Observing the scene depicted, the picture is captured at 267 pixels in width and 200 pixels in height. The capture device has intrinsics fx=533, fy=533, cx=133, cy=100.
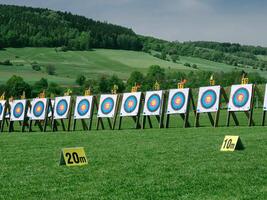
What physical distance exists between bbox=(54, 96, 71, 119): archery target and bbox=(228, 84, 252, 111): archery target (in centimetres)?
767

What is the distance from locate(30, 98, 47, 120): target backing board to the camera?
23.3m

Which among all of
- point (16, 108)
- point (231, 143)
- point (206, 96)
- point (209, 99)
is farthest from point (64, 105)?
point (231, 143)

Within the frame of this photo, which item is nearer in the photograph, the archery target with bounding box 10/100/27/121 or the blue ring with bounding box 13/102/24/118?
the archery target with bounding box 10/100/27/121

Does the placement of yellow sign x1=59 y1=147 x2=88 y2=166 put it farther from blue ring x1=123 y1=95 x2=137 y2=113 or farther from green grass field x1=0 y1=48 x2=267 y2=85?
green grass field x1=0 y1=48 x2=267 y2=85

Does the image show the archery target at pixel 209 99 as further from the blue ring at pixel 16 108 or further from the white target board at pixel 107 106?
the blue ring at pixel 16 108

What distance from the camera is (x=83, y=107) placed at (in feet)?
71.5

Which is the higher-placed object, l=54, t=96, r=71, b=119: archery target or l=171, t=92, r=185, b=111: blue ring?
l=171, t=92, r=185, b=111: blue ring

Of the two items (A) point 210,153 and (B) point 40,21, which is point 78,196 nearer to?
(A) point 210,153

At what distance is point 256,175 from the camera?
6.35m

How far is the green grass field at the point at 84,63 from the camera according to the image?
8081 cm

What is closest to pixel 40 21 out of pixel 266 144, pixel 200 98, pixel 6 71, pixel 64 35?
pixel 64 35

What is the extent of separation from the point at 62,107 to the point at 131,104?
384cm

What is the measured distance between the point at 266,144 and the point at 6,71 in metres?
72.8

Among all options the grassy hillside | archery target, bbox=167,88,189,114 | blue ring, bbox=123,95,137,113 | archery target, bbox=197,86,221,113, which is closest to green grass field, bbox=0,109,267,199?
the grassy hillside
